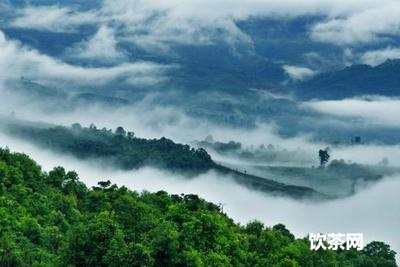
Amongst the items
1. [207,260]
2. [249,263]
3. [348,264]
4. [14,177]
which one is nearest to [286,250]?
[249,263]

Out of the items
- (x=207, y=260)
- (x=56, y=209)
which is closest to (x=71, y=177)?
(x=56, y=209)

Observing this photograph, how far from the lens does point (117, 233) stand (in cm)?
5434

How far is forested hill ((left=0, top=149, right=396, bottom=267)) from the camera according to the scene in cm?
5456

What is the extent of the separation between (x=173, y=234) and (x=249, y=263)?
1644cm

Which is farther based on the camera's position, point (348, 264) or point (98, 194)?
point (98, 194)

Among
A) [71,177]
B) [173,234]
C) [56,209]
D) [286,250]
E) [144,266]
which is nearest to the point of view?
[144,266]

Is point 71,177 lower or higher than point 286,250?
higher

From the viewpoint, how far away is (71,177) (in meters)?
114

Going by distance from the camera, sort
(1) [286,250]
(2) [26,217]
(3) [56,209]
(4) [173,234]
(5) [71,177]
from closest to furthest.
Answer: (4) [173,234] < (1) [286,250] < (2) [26,217] < (3) [56,209] < (5) [71,177]

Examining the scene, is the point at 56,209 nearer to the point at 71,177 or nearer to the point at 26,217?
the point at 26,217

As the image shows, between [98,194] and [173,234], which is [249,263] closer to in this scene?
[173,234]

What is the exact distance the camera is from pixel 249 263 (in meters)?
70.2

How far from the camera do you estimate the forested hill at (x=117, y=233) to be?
54562 mm

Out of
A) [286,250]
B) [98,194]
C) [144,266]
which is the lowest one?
[144,266]
